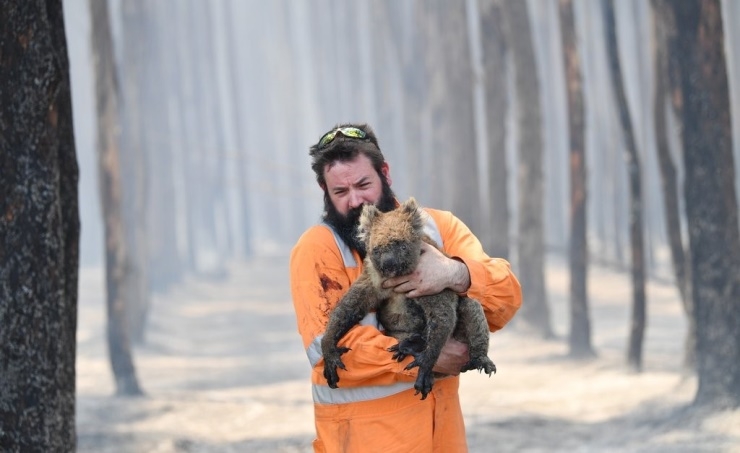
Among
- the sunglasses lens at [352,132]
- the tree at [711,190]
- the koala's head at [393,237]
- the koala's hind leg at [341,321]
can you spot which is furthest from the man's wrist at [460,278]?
the tree at [711,190]

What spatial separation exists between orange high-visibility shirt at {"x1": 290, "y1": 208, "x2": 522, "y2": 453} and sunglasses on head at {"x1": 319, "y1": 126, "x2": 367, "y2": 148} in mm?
273

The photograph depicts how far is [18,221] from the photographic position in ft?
13.8

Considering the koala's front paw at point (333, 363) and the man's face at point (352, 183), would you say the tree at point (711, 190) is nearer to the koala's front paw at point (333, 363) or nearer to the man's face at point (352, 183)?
the man's face at point (352, 183)

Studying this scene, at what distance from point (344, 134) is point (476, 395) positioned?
8475 mm

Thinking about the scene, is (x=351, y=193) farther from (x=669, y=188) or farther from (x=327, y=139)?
(x=669, y=188)

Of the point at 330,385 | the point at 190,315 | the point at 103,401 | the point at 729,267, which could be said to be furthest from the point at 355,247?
the point at 190,315

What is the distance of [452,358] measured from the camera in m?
3.19

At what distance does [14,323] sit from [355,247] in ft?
5.27

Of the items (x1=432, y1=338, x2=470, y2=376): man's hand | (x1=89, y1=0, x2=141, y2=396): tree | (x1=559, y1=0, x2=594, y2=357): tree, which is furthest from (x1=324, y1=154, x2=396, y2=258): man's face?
(x1=559, y1=0, x2=594, y2=357): tree

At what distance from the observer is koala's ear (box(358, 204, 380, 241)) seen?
3176mm

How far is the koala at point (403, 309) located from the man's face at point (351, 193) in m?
0.13

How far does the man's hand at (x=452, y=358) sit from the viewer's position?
3.18m

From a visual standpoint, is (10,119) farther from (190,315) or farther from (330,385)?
(190,315)

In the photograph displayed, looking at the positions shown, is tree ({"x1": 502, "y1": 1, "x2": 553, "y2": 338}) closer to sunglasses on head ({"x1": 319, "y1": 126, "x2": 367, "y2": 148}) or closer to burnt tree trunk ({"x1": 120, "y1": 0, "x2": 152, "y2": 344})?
burnt tree trunk ({"x1": 120, "y1": 0, "x2": 152, "y2": 344})
